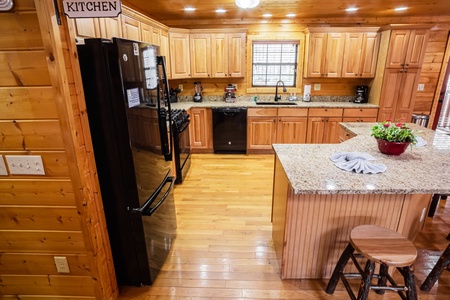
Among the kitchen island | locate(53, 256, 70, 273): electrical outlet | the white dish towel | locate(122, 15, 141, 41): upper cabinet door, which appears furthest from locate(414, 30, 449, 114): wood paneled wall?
locate(53, 256, 70, 273): electrical outlet

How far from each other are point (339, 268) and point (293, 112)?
3207 mm

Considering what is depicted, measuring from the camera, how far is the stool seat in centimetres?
143

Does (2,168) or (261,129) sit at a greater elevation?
(2,168)

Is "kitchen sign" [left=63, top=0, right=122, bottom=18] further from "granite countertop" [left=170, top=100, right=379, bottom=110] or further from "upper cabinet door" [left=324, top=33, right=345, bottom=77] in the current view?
"upper cabinet door" [left=324, top=33, right=345, bottom=77]

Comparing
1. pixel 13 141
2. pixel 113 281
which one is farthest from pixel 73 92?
pixel 113 281

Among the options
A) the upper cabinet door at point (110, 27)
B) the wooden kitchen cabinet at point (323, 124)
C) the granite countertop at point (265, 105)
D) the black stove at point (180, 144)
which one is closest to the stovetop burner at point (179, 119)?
the black stove at point (180, 144)

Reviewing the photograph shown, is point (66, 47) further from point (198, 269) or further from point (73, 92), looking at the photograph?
point (198, 269)

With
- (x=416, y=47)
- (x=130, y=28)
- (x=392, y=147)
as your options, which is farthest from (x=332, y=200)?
(x=416, y=47)

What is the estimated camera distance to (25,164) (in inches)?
58.8

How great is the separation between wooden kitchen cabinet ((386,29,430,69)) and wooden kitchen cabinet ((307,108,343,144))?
1.16m

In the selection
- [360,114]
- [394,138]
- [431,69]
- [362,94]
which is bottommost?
[360,114]

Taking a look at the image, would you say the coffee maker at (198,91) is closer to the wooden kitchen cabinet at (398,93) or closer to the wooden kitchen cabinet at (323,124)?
the wooden kitchen cabinet at (323,124)

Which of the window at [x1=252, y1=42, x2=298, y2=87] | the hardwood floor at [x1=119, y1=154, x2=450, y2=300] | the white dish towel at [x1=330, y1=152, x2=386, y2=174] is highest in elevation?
the window at [x1=252, y1=42, x2=298, y2=87]

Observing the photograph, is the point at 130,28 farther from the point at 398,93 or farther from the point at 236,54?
the point at 398,93
